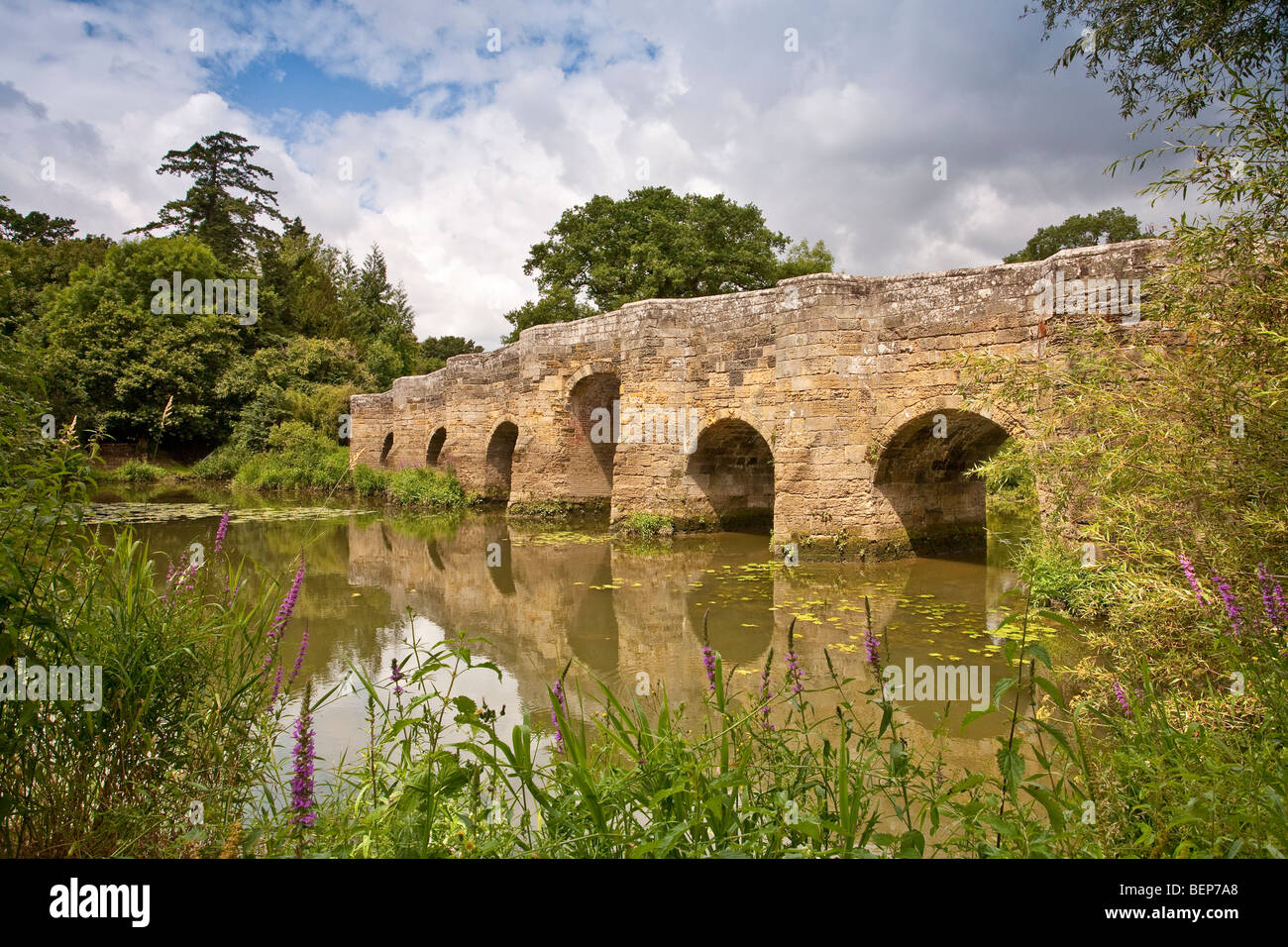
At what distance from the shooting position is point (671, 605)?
719 cm

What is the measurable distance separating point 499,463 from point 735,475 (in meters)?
7.91

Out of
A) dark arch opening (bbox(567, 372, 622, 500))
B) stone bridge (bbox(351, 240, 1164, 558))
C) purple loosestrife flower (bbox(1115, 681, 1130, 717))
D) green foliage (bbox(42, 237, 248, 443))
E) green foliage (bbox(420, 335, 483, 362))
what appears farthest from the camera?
green foliage (bbox(420, 335, 483, 362))

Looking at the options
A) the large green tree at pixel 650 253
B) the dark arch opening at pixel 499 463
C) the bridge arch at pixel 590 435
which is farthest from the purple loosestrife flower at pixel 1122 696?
the large green tree at pixel 650 253

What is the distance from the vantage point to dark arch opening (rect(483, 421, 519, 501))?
57.9 feet

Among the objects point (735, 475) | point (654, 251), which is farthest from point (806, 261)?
point (735, 475)

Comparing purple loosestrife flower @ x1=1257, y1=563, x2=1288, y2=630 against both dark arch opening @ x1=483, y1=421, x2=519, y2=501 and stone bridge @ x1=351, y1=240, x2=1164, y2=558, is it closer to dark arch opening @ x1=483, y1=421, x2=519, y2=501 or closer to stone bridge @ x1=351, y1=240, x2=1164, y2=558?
stone bridge @ x1=351, y1=240, x2=1164, y2=558

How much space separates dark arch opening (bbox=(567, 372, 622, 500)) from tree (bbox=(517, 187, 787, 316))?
12.1m

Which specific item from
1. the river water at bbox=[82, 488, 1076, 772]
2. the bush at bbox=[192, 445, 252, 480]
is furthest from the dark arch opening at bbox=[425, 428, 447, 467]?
the river water at bbox=[82, 488, 1076, 772]

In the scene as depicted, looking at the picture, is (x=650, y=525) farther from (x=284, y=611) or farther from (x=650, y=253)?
(x=650, y=253)

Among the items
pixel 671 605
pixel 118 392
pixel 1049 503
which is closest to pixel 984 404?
pixel 1049 503

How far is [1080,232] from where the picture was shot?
33.8 meters

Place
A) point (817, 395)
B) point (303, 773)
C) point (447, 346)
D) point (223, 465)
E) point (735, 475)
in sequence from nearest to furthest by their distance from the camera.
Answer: point (303, 773)
point (817, 395)
point (735, 475)
point (223, 465)
point (447, 346)

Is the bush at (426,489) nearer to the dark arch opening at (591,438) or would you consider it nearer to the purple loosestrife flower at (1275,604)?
the dark arch opening at (591,438)

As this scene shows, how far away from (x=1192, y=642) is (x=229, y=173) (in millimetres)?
39799
